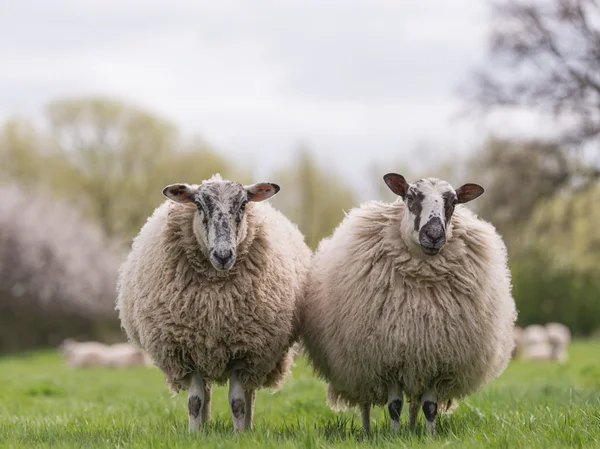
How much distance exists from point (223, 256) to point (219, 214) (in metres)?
0.38

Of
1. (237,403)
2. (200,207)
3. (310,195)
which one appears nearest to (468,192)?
(200,207)

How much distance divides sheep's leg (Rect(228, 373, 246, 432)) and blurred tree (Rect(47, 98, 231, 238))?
3303 centimetres

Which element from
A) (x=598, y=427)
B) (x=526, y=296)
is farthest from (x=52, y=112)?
(x=598, y=427)

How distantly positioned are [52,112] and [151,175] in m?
5.94

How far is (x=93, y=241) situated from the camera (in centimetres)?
3222

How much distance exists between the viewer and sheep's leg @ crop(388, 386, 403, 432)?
6406 millimetres

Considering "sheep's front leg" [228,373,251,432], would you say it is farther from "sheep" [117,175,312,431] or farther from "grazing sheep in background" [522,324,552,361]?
"grazing sheep in background" [522,324,552,361]

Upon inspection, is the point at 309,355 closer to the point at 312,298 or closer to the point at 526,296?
the point at 312,298

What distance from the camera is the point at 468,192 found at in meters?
6.81

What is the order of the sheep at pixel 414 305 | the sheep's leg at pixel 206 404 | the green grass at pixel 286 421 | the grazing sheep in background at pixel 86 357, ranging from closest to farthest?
the green grass at pixel 286 421 → the sheep at pixel 414 305 → the sheep's leg at pixel 206 404 → the grazing sheep in background at pixel 86 357

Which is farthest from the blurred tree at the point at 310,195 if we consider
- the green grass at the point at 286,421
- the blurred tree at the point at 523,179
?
the green grass at the point at 286,421

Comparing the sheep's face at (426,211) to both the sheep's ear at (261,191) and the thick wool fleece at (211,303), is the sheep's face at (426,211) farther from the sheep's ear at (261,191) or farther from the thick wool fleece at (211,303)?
the thick wool fleece at (211,303)

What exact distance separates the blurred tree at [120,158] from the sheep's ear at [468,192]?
33.0m

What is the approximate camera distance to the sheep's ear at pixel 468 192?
675 cm
